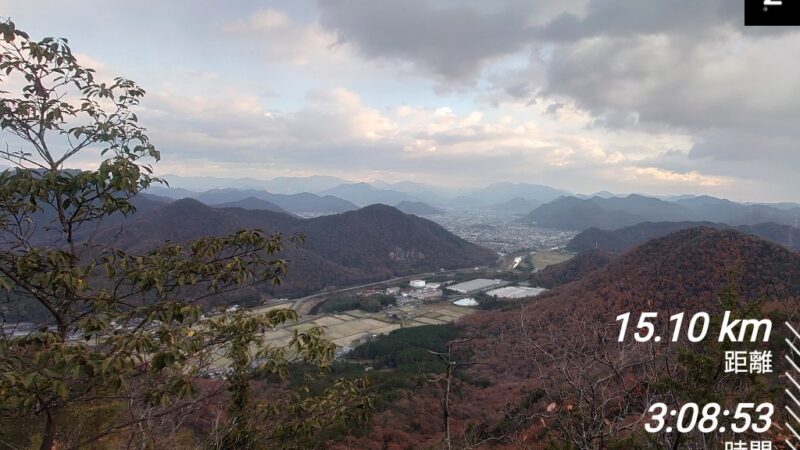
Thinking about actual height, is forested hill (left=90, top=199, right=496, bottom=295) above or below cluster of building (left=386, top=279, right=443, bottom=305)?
above

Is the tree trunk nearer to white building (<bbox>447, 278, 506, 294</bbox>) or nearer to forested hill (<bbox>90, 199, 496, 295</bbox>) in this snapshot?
forested hill (<bbox>90, 199, 496, 295</bbox>)

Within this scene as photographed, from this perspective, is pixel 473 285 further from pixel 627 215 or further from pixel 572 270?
pixel 627 215

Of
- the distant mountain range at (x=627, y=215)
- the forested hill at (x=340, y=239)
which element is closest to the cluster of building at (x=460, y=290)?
the forested hill at (x=340, y=239)

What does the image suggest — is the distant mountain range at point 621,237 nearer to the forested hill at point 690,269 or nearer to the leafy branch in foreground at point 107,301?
the forested hill at point 690,269

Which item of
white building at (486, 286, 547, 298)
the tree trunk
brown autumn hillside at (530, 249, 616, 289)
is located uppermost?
the tree trunk

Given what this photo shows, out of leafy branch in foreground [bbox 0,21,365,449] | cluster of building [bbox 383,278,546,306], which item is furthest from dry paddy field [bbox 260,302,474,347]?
leafy branch in foreground [bbox 0,21,365,449]

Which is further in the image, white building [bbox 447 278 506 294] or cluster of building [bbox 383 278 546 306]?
white building [bbox 447 278 506 294]
